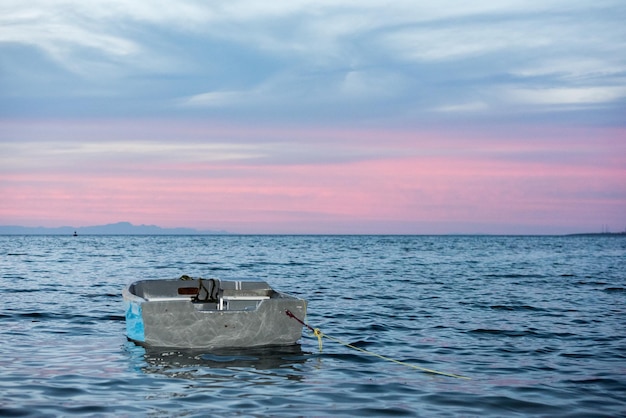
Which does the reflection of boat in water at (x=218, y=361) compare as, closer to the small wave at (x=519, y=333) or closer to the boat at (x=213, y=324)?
the boat at (x=213, y=324)

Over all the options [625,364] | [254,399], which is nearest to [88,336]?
[254,399]

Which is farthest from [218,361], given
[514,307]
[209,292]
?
[514,307]

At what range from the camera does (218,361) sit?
1493cm

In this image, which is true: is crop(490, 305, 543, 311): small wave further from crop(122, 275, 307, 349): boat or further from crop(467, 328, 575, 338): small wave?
crop(122, 275, 307, 349): boat

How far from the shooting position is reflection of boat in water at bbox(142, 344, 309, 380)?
→ 45.9 feet

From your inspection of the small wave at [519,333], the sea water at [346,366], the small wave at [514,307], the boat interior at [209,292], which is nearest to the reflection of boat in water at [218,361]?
the sea water at [346,366]

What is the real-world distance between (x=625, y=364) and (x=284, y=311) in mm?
7675

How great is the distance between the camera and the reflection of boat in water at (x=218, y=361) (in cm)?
1398

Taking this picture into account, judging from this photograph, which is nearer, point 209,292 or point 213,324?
point 213,324

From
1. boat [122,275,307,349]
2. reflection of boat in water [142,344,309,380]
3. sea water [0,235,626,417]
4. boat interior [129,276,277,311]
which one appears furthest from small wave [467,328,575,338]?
boat [122,275,307,349]

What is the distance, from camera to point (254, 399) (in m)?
11.8

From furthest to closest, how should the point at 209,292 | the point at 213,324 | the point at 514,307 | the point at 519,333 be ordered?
the point at 514,307 → the point at 519,333 → the point at 209,292 → the point at 213,324

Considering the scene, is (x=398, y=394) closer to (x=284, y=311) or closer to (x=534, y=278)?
(x=284, y=311)

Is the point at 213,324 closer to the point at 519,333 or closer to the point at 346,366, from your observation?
the point at 346,366
